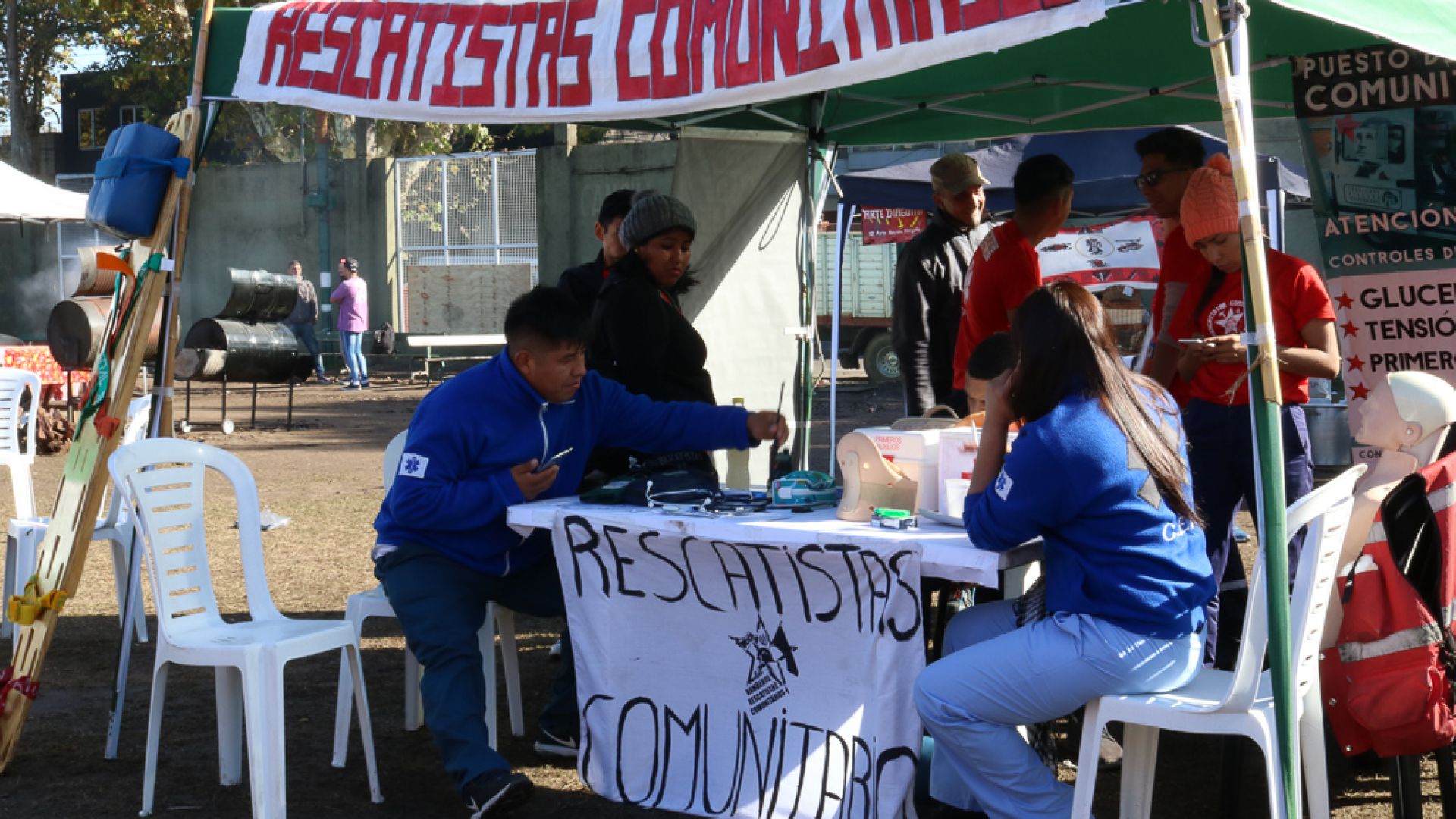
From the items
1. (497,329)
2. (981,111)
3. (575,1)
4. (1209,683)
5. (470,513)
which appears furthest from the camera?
(497,329)

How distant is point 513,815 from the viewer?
3.95m

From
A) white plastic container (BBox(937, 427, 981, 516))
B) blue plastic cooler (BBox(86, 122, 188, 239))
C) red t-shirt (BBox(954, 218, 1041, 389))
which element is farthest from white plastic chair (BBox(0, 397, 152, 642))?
white plastic container (BBox(937, 427, 981, 516))

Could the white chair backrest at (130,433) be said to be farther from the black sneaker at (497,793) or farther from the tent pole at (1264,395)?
the tent pole at (1264,395)

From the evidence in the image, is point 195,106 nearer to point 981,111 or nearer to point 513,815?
point 513,815

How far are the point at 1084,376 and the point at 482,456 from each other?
1.67 metres

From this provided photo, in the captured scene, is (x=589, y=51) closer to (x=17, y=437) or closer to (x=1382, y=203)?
(x=1382, y=203)

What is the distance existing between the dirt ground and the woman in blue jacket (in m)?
0.88

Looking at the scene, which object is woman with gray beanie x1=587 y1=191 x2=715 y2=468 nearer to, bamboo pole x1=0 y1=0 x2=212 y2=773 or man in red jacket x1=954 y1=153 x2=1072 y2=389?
man in red jacket x1=954 y1=153 x2=1072 y2=389

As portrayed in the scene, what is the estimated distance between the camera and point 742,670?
3.68 m

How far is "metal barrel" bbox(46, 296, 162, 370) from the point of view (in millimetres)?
12633

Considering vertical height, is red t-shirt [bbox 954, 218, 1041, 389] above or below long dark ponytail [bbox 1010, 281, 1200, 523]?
above

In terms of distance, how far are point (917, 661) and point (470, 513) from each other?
1.27 m

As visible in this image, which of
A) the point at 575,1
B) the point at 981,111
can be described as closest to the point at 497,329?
the point at 981,111

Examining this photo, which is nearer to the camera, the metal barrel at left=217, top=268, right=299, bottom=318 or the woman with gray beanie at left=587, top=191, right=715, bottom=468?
the woman with gray beanie at left=587, top=191, right=715, bottom=468
